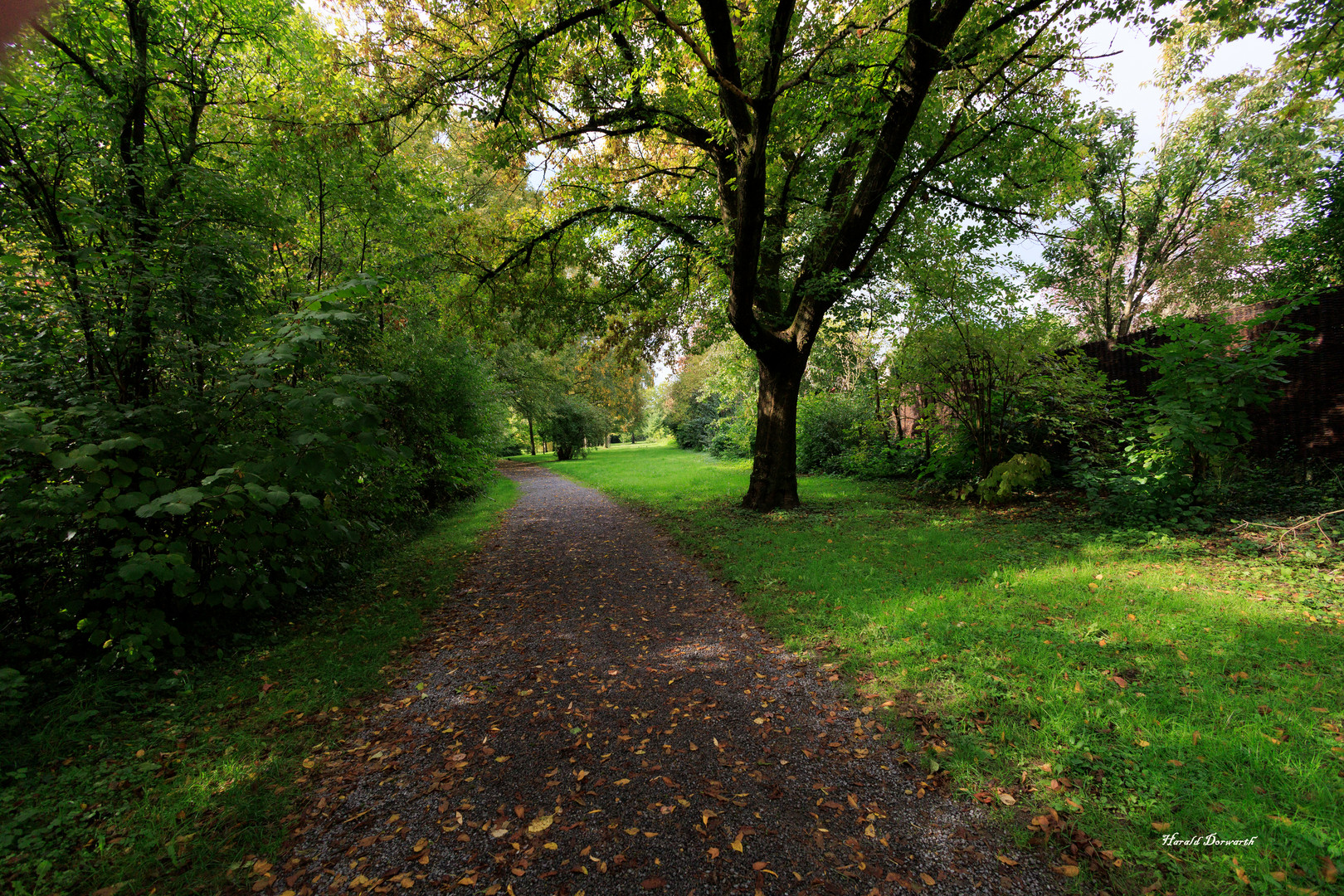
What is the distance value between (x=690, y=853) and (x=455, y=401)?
384 inches

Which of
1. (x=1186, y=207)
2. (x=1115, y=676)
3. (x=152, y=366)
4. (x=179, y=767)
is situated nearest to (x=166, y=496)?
(x=179, y=767)

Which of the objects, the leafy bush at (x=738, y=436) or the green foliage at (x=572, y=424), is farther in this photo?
the green foliage at (x=572, y=424)

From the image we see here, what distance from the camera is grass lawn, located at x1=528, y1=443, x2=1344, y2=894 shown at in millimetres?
2266

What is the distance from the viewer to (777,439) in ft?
30.5

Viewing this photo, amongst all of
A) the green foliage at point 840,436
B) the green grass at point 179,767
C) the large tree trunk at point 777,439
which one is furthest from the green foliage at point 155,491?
the green foliage at point 840,436

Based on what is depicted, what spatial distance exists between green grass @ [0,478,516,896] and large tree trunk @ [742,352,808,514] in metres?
6.54

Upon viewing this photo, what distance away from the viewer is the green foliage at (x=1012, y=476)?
8.59 meters

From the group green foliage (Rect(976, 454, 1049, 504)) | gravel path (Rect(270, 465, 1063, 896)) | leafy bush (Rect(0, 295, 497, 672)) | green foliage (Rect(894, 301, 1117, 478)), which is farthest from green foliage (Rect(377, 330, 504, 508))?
green foliage (Rect(976, 454, 1049, 504))

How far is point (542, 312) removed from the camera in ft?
34.4

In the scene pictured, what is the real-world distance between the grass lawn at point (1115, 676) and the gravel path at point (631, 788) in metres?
0.39

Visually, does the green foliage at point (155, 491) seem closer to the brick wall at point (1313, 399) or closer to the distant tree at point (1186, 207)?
the brick wall at point (1313, 399)

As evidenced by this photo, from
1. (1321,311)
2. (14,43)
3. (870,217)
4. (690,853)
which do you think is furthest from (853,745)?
(1321,311)

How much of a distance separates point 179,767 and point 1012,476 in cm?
1046

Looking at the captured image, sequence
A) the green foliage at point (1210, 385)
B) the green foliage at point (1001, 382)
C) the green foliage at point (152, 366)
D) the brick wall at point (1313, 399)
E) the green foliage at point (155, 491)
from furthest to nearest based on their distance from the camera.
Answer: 1. the green foliage at point (1001, 382)
2. the brick wall at point (1313, 399)
3. the green foliage at point (1210, 385)
4. the green foliage at point (152, 366)
5. the green foliage at point (155, 491)
